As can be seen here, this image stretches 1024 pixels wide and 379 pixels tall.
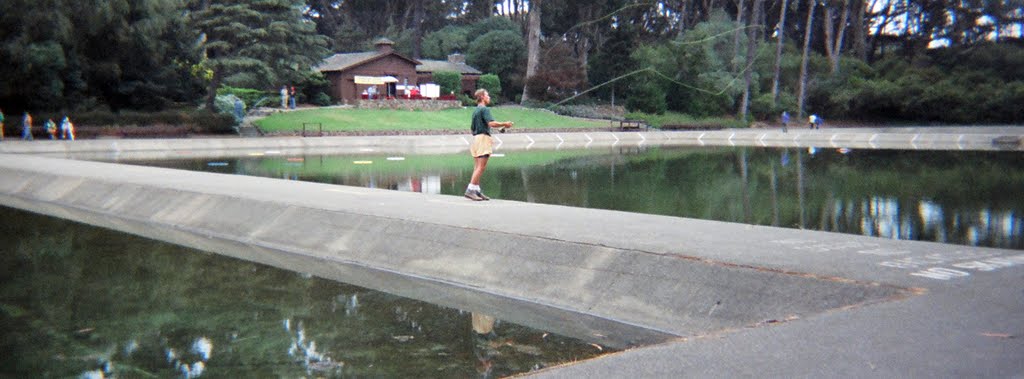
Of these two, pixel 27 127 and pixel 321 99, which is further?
pixel 321 99

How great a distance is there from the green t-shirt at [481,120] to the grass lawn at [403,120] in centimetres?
4316

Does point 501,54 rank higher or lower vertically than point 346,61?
higher

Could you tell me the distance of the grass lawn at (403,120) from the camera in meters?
61.5

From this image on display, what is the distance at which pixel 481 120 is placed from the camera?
16.8 m

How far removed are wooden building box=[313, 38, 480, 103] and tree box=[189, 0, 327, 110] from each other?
477 inches

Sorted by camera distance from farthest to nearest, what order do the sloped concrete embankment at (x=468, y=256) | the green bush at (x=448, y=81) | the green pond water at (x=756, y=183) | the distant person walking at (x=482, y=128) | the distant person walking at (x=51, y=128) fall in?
the green bush at (x=448, y=81) → the distant person walking at (x=51, y=128) → the green pond water at (x=756, y=183) → the distant person walking at (x=482, y=128) → the sloped concrete embankment at (x=468, y=256)

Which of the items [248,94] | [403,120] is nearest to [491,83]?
[403,120]

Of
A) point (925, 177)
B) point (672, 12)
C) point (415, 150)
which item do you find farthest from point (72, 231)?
point (672, 12)

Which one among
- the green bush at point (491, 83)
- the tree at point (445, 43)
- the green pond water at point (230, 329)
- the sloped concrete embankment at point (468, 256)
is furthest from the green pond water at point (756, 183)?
the tree at point (445, 43)

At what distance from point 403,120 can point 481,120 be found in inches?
1998

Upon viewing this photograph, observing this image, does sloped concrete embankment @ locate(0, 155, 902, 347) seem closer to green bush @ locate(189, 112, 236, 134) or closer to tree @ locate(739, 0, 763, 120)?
green bush @ locate(189, 112, 236, 134)

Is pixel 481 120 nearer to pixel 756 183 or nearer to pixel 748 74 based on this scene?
pixel 756 183

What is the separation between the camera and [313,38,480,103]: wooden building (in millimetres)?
79500

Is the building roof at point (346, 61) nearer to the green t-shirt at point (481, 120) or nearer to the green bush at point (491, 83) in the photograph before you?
the green bush at point (491, 83)
